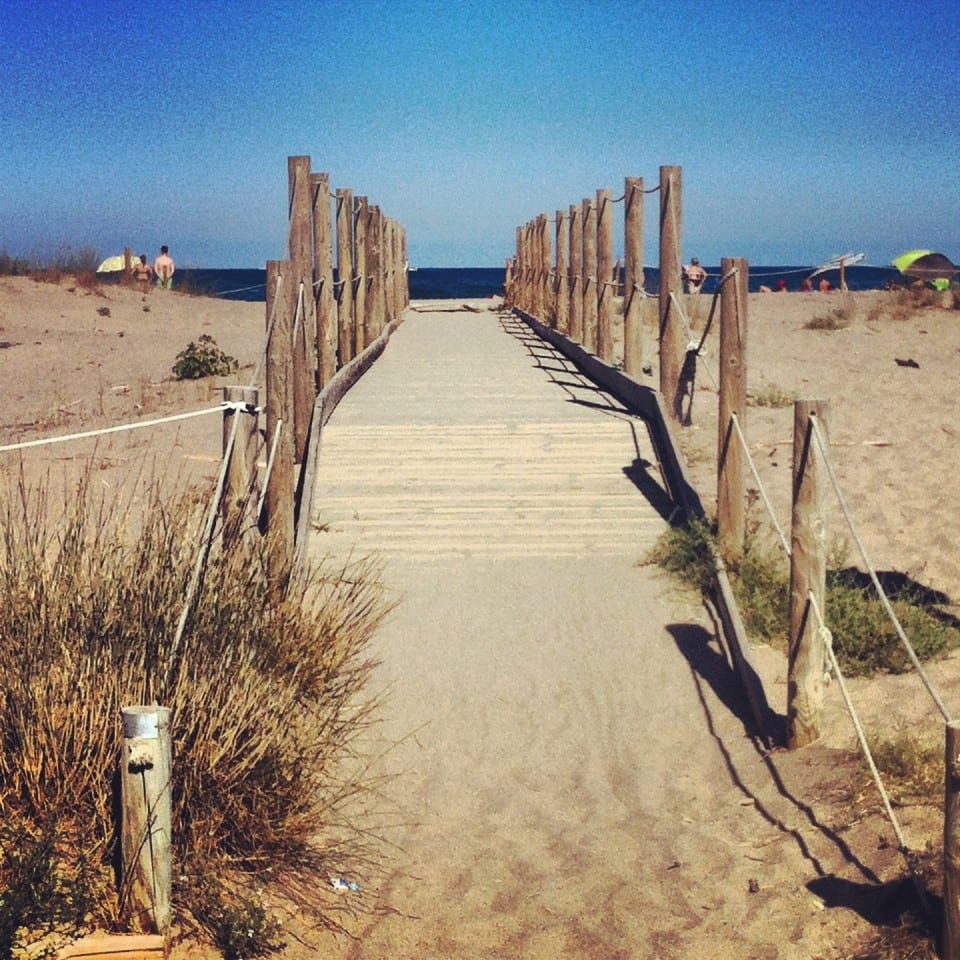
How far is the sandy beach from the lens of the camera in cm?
434

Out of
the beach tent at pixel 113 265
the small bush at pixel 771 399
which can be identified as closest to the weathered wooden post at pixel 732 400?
the small bush at pixel 771 399

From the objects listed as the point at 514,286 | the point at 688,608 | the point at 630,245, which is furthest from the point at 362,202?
the point at 514,286

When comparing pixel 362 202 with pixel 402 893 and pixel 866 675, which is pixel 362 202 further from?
pixel 402 893

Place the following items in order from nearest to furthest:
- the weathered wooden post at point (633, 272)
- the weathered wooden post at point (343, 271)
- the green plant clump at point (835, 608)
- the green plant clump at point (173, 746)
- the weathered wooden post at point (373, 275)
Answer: the green plant clump at point (173, 746) < the green plant clump at point (835, 608) < the weathered wooden post at point (633, 272) < the weathered wooden post at point (343, 271) < the weathered wooden post at point (373, 275)

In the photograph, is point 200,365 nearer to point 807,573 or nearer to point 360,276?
point 360,276

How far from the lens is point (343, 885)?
4.48m

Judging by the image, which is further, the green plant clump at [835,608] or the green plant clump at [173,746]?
the green plant clump at [835,608]

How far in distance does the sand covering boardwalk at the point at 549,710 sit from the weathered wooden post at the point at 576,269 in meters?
3.89

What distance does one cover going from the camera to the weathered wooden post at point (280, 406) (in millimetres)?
7266

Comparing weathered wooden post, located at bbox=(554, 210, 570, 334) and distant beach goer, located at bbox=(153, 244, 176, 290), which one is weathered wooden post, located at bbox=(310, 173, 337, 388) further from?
distant beach goer, located at bbox=(153, 244, 176, 290)

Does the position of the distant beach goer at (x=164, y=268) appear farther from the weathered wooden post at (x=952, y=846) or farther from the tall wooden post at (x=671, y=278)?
the weathered wooden post at (x=952, y=846)

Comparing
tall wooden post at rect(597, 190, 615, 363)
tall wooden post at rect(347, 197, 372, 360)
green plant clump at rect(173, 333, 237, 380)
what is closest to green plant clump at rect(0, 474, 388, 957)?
tall wooden post at rect(597, 190, 615, 363)

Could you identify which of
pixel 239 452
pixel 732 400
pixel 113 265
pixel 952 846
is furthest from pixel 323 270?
pixel 113 265

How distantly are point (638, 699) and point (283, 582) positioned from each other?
1898mm
